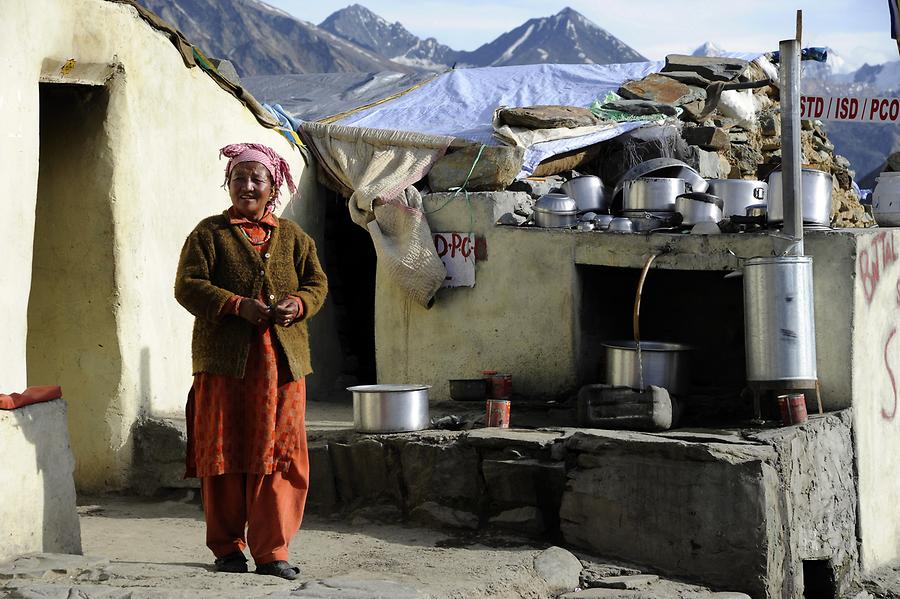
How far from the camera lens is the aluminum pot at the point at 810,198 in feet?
19.3

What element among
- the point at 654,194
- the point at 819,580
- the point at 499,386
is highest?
the point at 654,194

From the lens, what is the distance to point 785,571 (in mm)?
5062

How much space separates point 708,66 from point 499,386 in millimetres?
4439

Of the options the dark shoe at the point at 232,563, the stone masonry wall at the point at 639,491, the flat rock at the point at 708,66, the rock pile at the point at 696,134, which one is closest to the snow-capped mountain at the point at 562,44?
the rock pile at the point at 696,134

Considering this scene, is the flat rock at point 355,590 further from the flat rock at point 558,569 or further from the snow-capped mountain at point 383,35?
the snow-capped mountain at point 383,35

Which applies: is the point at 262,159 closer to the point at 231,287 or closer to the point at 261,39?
the point at 231,287

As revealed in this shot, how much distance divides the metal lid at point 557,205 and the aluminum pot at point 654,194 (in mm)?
404

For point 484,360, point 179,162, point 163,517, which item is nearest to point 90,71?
point 179,162

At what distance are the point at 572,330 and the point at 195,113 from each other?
8.24 ft

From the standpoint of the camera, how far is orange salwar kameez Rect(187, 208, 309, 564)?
4.14 metres

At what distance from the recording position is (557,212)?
21.5 ft

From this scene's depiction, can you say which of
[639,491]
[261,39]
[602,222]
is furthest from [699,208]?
[261,39]

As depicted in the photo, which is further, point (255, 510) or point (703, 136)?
point (703, 136)

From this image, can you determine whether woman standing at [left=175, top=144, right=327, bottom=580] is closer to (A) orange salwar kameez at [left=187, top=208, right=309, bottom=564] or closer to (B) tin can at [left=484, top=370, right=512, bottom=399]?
(A) orange salwar kameez at [left=187, top=208, right=309, bottom=564]
